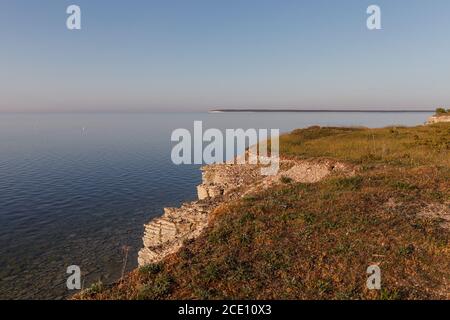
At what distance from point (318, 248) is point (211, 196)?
2139 cm

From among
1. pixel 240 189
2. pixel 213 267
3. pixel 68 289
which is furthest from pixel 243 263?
pixel 240 189

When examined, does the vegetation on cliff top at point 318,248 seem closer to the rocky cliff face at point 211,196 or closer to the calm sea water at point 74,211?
the rocky cliff face at point 211,196

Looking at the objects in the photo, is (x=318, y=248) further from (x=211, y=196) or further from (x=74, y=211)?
(x=74, y=211)

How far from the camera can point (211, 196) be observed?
113ft

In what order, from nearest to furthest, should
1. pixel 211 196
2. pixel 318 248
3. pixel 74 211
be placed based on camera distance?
1. pixel 318 248
2. pixel 211 196
3. pixel 74 211

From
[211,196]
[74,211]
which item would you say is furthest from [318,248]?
[74,211]

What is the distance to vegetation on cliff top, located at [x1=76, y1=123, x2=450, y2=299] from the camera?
10922mm

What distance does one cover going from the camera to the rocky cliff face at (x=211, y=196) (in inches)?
724

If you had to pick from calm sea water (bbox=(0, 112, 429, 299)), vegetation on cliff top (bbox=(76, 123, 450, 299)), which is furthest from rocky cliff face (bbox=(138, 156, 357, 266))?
calm sea water (bbox=(0, 112, 429, 299))

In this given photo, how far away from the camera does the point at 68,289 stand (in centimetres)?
2164

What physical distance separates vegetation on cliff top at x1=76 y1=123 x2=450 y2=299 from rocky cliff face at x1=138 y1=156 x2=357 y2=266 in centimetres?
297

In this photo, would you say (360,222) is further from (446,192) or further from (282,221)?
(446,192)

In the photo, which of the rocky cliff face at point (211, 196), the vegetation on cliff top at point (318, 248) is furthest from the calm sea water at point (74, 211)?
the vegetation on cliff top at point (318, 248)
